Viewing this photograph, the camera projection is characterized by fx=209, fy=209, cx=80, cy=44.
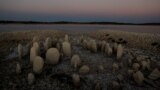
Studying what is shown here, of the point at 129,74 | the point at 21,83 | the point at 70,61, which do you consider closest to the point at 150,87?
the point at 129,74

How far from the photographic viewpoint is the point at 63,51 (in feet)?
21.3

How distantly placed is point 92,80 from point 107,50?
1.89 metres

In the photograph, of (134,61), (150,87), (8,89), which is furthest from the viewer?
(134,61)

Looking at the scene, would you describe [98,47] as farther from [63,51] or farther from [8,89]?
[8,89]

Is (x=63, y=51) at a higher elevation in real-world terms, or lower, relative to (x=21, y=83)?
higher

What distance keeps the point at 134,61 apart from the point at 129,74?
41.4 inches

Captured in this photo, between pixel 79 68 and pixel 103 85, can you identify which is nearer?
pixel 103 85

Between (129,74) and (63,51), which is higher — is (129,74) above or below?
below

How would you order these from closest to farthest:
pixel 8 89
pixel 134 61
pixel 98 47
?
pixel 8 89
pixel 134 61
pixel 98 47

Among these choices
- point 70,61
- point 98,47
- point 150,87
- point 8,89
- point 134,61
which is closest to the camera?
point 8,89

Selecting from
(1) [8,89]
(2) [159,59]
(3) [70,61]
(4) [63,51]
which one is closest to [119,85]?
(3) [70,61]

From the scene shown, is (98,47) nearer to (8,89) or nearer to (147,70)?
(147,70)

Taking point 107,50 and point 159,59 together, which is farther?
point 159,59

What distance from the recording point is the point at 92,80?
5.44m
